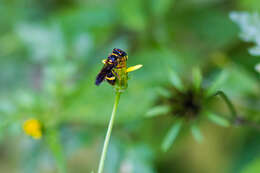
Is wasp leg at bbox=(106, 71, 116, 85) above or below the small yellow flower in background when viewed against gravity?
below

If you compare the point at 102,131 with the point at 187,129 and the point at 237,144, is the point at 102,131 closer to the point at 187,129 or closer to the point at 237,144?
the point at 187,129

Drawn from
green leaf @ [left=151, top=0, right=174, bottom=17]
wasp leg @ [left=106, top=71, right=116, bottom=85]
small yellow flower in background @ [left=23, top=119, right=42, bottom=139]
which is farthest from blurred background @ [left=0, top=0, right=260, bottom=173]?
wasp leg @ [left=106, top=71, right=116, bottom=85]

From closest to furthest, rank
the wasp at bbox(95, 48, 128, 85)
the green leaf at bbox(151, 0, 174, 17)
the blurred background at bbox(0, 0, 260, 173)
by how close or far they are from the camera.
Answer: the wasp at bbox(95, 48, 128, 85), the blurred background at bbox(0, 0, 260, 173), the green leaf at bbox(151, 0, 174, 17)

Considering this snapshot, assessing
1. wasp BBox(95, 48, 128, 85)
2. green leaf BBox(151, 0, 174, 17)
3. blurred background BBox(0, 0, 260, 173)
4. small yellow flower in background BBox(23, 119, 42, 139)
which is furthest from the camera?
green leaf BBox(151, 0, 174, 17)

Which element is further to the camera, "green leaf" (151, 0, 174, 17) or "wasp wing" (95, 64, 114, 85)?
"green leaf" (151, 0, 174, 17)

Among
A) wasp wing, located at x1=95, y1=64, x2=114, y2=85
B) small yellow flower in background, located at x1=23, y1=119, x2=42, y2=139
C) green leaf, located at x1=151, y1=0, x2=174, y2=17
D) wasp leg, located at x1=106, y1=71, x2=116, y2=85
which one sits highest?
green leaf, located at x1=151, y1=0, x2=174, y2=17

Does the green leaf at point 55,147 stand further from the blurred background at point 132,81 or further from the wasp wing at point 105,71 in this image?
the wasp wing at point 105,71

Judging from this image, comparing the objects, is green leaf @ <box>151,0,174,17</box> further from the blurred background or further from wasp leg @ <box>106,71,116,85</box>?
wasp leg @ <box>106,71,116,85</box>
